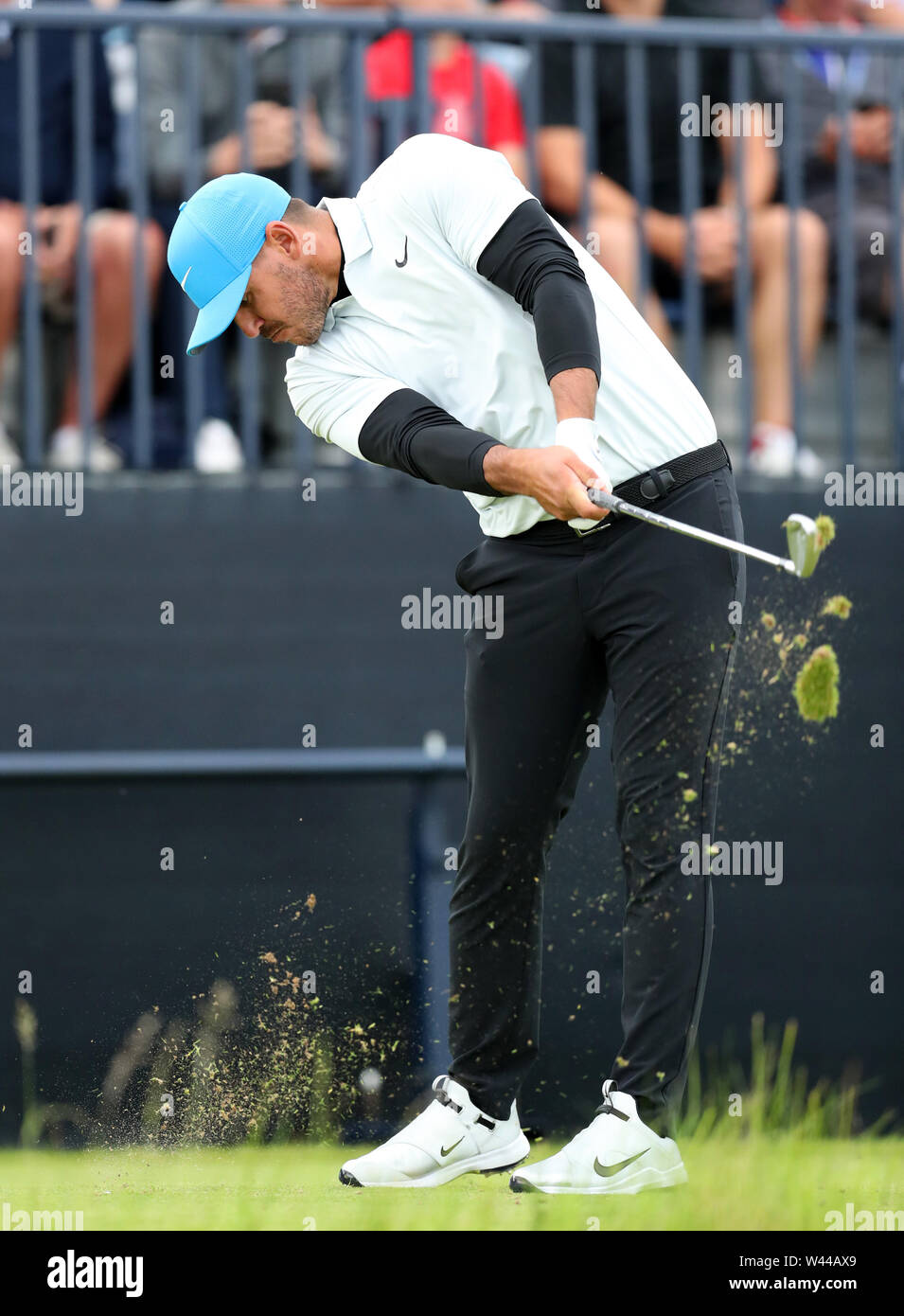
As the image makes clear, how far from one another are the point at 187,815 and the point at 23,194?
5.06ft

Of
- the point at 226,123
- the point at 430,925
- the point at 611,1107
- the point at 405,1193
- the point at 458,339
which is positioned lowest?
the point at 405,1193

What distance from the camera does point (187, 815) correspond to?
3867 millimetres

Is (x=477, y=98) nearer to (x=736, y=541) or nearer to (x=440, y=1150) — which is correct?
(x=736, y=541)

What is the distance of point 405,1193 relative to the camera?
3061mm

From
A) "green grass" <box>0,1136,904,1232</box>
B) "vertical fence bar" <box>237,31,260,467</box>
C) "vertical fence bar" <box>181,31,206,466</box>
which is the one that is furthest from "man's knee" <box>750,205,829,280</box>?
"green grass" <box>0,1136,904,1232</box>

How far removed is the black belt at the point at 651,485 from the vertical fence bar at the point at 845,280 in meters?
1.52

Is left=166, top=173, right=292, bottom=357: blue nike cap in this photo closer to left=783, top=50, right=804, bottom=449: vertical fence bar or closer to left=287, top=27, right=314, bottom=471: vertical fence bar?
left=287, top=27, right=314, bottom=471: vertical fence bar

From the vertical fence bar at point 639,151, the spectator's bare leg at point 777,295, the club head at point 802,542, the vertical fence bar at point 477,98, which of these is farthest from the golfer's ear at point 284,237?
the spectator's bare leg at point 777,295

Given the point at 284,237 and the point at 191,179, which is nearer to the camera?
the point at 284,237

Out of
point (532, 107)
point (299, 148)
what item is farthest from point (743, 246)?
point (299, 148)

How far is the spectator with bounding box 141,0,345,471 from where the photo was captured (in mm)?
4312

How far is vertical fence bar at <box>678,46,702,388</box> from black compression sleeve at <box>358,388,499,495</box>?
5.48 ft

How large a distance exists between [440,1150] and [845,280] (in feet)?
8.09

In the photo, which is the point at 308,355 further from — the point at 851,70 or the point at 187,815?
the point at 851,70
